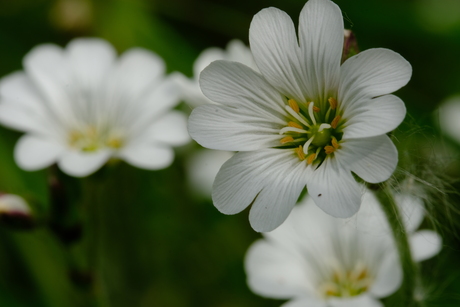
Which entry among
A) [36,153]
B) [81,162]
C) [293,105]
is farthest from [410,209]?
[36,153]

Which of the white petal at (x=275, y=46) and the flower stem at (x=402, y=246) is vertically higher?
the white petal at (x=275, y=46)

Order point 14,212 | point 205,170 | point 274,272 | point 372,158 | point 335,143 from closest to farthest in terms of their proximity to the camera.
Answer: point 372,158 < point 335,143 < point 274,272 < point 14,212 < point 205,170

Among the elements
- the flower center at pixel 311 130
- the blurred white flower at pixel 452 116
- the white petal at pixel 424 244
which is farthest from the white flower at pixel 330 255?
the blurred white flower at pixel 452 116

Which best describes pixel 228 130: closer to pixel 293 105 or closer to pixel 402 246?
pixel 293 105

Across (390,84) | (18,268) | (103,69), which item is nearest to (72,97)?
(103,69)

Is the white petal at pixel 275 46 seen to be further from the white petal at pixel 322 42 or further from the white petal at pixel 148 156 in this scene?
the white petal at pixel 148 156

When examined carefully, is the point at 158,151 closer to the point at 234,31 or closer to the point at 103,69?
the point at 103,69
